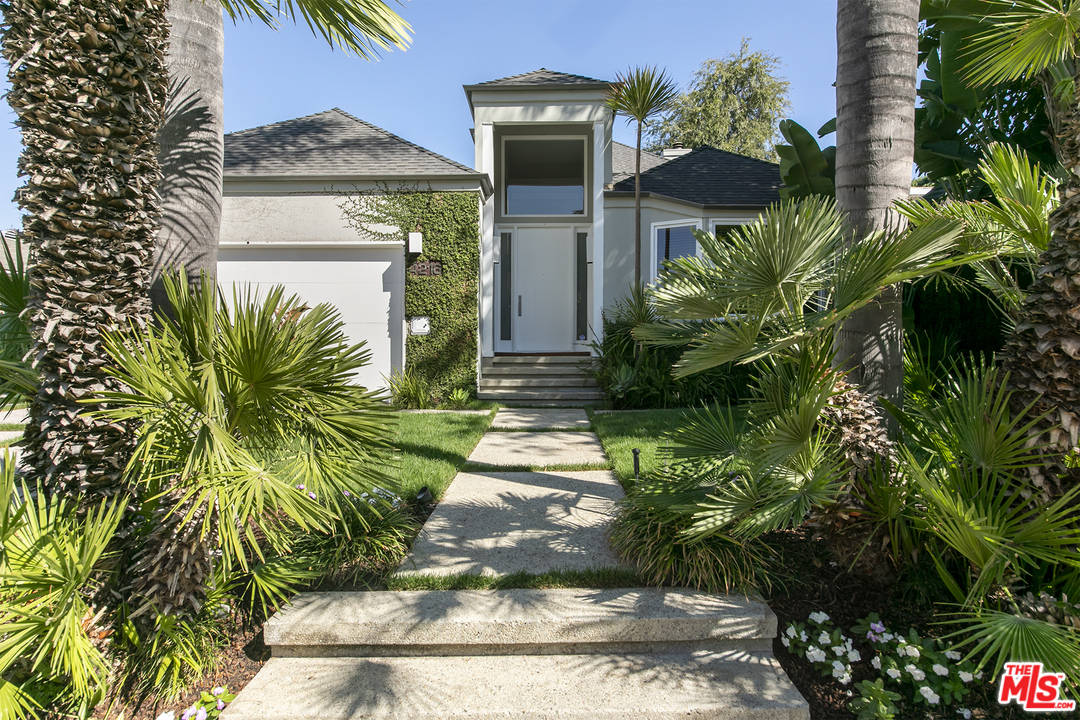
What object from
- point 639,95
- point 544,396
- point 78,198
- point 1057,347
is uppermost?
point 639,95

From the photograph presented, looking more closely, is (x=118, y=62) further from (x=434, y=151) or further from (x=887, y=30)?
(x=434, y=151)

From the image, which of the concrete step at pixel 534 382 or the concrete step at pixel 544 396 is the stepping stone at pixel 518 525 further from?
the concrete step at pixel 534 382

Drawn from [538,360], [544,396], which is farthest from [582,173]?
[544,396]

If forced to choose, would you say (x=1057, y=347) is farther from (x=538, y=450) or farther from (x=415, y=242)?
(x=415, y=242)

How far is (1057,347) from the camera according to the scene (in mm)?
2576

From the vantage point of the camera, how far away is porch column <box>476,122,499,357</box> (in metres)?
10.1

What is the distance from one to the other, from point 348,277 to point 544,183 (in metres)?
5.08

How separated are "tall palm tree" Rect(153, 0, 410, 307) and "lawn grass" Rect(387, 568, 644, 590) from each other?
2298mm

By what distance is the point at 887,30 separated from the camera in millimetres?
3229

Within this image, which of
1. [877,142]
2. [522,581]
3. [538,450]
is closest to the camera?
[877,142]

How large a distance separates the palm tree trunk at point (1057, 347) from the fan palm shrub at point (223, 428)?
10.5ft

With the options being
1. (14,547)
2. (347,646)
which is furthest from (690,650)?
(14,547)

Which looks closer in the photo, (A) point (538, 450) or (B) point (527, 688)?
(B) point (527, 688)

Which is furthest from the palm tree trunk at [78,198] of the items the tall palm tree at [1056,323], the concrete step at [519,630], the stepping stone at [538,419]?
the stepping stone at [538,419]
